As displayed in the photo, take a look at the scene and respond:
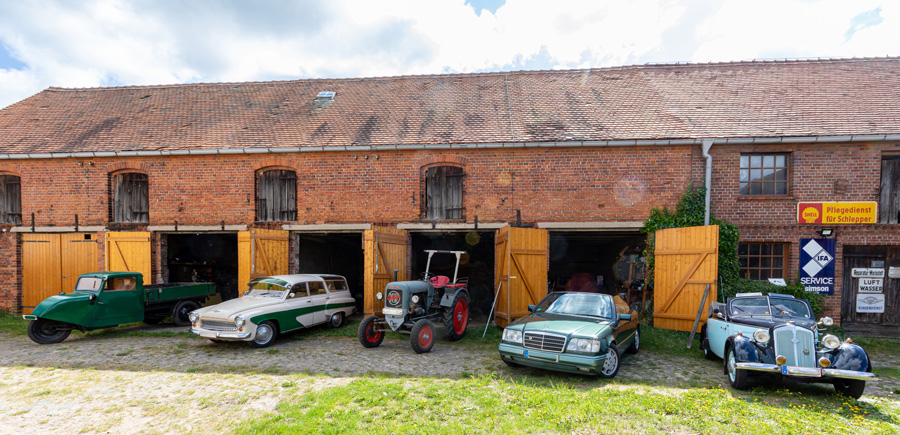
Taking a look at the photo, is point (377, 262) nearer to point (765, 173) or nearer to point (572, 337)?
point (572, 337)

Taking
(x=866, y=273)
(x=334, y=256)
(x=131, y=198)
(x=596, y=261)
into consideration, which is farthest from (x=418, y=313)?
(x=866, y=273)

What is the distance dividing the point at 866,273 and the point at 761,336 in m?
7.13

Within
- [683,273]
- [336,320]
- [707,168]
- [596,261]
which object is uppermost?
[707,168]

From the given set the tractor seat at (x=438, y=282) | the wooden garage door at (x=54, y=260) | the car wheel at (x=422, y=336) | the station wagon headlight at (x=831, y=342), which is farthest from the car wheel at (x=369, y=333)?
the wooden garage door at (x=54, y=260)

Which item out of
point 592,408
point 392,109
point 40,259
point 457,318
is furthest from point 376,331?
point 40,259

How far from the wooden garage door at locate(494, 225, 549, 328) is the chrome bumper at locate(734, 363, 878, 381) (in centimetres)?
448

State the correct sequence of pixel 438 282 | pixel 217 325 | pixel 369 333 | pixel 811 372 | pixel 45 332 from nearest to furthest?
pixel 811 372 < pixel 217 325 < pixel 369 333 < pixel 45 332 < pixel 438 282

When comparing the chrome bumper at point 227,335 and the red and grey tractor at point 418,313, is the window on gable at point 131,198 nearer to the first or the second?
the chrome bumper at point 227,335

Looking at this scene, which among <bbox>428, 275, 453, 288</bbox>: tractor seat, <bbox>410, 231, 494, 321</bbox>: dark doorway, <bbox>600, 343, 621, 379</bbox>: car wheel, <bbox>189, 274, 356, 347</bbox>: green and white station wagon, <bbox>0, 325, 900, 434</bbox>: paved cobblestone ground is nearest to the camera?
<bbox>0, 325, 900, 434</bbox>: paved cobblestone ground

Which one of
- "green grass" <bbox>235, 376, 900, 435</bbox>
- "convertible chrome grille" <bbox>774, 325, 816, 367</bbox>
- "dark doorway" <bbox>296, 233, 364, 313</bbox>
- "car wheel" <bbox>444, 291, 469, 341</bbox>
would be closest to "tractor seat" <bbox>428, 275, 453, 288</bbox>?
"car wheel" <bbox>444, 291, 469, 341</bbox>

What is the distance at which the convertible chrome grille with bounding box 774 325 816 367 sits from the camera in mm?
5340

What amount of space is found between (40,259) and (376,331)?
10933 millimetres

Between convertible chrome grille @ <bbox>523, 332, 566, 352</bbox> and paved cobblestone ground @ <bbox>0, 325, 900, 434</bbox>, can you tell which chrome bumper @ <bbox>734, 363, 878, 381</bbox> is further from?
convertible chrome grille @ <bbox>523, 332, 566, 352</bbox>

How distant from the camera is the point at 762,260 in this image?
33.1ft
